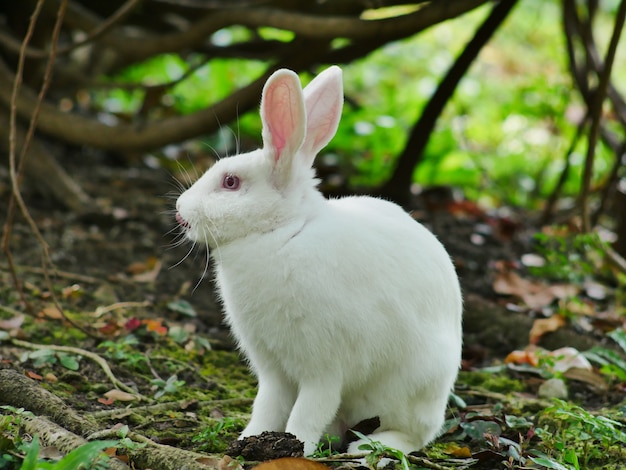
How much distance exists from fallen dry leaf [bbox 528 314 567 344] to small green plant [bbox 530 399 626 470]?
111cm

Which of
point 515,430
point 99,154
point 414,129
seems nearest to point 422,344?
point 515,430

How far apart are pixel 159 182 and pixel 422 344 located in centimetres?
350

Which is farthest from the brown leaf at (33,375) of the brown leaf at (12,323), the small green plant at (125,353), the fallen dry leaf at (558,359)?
the fallen dry leaf at (558,359)

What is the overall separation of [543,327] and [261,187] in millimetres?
2005

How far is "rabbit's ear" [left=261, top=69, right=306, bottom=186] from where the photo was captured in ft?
9.32

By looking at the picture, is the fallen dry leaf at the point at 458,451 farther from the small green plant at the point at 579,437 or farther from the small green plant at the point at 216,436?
the small green plant at the point at 216,436

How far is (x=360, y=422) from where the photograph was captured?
3113 mm

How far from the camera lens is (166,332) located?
3992 mm

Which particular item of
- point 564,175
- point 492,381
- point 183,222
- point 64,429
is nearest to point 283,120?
point 183,222

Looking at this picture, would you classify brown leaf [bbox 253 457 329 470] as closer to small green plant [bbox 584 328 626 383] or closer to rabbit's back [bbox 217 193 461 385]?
rabbit's back [bbox 217 193 461 385]

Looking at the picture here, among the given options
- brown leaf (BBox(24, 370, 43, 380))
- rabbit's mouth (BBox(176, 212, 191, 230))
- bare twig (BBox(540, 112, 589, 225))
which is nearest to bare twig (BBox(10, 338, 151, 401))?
brown leaf (BBox(24, 370, 43, 380))

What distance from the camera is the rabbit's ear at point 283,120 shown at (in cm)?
284

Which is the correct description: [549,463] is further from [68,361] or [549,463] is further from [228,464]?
[68,361]

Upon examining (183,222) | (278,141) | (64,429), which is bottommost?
(64,429)
